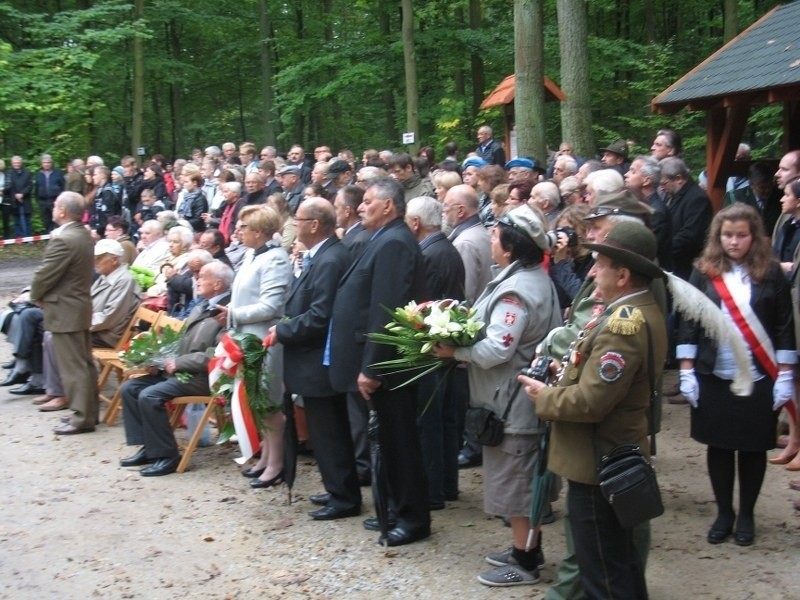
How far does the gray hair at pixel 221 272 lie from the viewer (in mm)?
7957

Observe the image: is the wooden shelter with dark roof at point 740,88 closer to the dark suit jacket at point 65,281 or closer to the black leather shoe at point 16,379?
the dark suit jacket at point 65,281

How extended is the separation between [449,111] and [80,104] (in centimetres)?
949

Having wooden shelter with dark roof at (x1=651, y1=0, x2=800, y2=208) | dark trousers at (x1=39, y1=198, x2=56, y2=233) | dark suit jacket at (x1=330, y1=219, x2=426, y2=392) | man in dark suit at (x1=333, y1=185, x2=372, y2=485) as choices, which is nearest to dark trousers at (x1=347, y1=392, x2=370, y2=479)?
man in dark suit at (x1=333, y1=185, x2=372, y2=485)

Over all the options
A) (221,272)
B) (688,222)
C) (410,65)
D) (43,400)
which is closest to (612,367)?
(221,272)

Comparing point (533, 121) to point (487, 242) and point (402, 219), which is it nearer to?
point (487, 242)

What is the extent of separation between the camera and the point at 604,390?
3951 millimetres

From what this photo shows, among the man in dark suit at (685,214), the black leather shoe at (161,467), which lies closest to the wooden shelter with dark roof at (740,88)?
the man in dark suit at (685,214)

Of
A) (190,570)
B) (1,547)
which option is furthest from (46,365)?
(190,570)

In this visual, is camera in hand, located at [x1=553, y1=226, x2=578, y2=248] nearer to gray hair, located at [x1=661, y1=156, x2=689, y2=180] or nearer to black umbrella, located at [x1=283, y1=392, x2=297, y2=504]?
black umbrella, located at [x1=283, y1=392, x2=297, y2=504]

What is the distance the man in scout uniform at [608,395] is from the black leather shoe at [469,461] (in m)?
3.30

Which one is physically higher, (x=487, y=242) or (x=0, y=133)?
(x=0, y=133)

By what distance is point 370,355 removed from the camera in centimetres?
570

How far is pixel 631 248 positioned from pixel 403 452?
90.1 inches

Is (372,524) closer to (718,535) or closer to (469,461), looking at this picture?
(469,461)
